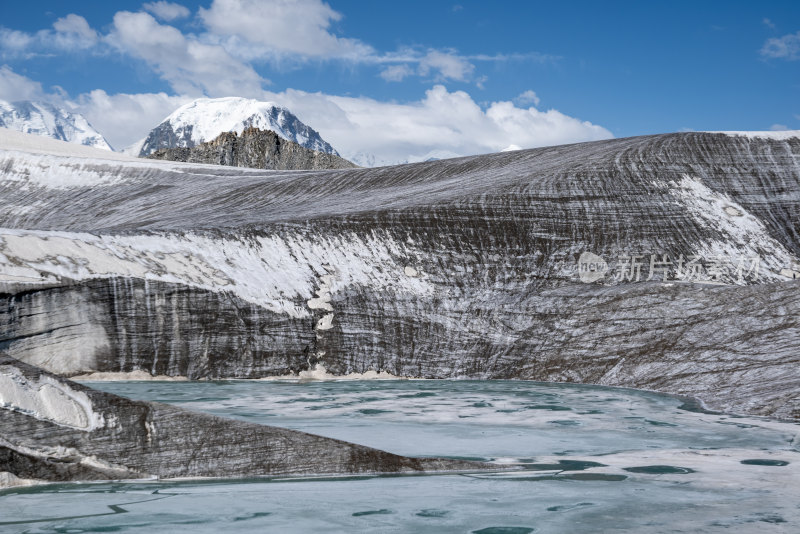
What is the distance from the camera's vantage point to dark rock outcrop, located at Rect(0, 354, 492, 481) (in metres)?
5.31

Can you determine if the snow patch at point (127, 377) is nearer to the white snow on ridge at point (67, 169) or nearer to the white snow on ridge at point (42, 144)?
the white snow on ridge at point (67, 169)

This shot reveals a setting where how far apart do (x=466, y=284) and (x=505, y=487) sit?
9294mm

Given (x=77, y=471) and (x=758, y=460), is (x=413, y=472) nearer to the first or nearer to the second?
(x=77, y=471)

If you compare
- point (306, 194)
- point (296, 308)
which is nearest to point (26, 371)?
point (296, 308)

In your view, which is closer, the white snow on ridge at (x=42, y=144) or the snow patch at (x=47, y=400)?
the snow patch at (x=47, y=400)

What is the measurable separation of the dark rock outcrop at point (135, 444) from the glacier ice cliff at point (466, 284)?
218 inches

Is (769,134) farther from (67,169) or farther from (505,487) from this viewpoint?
(67,169)

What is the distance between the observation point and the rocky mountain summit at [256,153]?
75000 millimetres

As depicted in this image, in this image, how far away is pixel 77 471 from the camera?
5410mm

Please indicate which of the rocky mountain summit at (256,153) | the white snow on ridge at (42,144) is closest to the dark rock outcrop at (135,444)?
the white snow on ridge at (42,144)

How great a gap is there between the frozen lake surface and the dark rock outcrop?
150 millimetres

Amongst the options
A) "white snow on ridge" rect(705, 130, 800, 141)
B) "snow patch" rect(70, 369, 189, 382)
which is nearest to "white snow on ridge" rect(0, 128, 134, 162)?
"white snow on ridge" rect(705, 130, 800, 141)

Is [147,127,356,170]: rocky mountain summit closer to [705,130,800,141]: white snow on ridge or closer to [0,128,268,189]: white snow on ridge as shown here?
[0,128,268,189]: white snow on ridge

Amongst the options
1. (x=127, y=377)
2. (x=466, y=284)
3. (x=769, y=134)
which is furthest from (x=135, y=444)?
(x=769, y=134)
